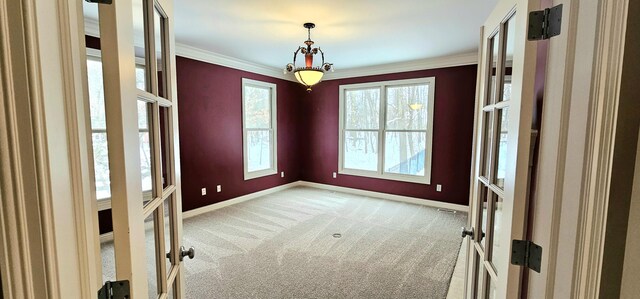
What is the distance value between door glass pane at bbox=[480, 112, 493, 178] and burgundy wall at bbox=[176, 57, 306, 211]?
3.67 metres

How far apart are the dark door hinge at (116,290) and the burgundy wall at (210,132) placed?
3.46 m

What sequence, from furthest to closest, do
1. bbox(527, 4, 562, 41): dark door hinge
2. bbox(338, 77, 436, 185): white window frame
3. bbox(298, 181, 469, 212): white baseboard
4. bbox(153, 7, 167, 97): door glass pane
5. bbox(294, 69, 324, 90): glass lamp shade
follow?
bbox(338, 77, 436, 185): white window frame → bbox(298, 181, 469, 212): white baseboard → bbox(294, 69, 324, 90): glass lamp shade → bbox(153, 7, 167, 97): door glass pane → bbox(527, 4, 562, 41): dark door hinge

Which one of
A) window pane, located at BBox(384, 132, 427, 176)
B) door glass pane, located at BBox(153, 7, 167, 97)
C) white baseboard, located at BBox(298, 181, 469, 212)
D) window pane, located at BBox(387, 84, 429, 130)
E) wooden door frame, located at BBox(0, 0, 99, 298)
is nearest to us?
wooden door frame, located at BBox(0, 0, 99, 298)

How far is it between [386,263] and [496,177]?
6.12 ft

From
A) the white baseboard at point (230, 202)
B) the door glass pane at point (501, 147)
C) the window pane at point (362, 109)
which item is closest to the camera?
the door glass pane at point (501, 147)

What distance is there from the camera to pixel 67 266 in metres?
0.61

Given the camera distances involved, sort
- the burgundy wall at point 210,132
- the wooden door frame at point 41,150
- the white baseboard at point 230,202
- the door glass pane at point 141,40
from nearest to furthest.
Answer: the wooden door frame at point 41,150
the door glass pane at point 141,40
the burgundy wall at point 210,132
the white baseboard at point 230,202

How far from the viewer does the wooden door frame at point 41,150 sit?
1.70 feet

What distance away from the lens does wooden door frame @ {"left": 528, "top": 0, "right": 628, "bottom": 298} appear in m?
0.65

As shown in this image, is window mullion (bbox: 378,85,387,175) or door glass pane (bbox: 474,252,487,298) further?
window mullion (bbox: 378,85,387,175)

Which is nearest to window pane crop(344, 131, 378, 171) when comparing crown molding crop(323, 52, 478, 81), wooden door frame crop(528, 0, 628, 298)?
crown molding crop(323, 52, 478, 81)

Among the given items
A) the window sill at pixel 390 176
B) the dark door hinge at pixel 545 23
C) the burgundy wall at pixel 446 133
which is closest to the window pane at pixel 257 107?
the burgundy wall at pixel 446 133

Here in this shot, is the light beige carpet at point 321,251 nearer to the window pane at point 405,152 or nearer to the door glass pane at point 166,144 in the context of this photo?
the window pane at point 405,152

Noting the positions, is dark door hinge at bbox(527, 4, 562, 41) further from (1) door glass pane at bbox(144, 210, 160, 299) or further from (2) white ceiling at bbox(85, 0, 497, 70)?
(2) white ceiling at bbox(85, 0, 497, 70)
